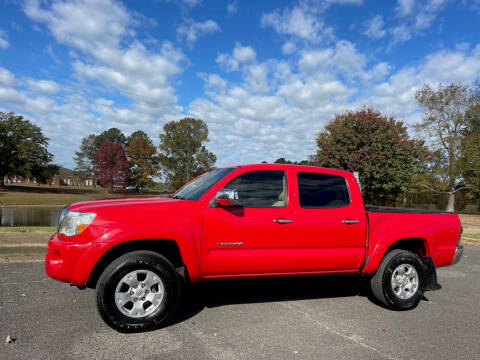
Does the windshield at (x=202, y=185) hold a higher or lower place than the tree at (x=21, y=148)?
lower

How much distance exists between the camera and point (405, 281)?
4766 mm

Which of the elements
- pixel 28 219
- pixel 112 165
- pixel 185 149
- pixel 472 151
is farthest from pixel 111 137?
pixel 472 151

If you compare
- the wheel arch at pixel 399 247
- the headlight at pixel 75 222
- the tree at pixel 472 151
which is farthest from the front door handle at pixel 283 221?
the tree at pixel 472 151

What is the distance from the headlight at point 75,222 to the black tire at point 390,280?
12.0 ft

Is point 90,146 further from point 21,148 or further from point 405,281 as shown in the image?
point 405,281

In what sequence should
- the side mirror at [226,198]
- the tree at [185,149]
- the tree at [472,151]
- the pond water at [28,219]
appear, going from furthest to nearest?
the tree at [185,149] → the tree at [472,151] → the pond water at [28,219] → the side mirror at [226,198]

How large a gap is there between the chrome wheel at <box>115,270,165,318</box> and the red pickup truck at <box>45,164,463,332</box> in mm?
10

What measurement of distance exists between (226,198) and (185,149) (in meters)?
44.9

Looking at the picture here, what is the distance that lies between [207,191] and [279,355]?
1917 millimetres

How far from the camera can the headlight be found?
364 centimetres

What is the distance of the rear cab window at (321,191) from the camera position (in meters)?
4.51

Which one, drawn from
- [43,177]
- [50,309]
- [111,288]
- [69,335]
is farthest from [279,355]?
[43,177]

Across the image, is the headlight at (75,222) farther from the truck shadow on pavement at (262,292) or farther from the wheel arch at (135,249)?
the truck shadow on pavement at (262,292)

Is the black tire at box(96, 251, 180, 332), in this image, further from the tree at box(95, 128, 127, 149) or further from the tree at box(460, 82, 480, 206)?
the tree at box(95, 128, 127, 149)
